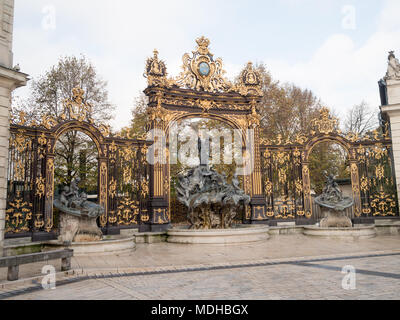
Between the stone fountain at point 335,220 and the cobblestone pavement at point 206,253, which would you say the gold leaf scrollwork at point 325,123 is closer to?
the stone fountain at point 335,220

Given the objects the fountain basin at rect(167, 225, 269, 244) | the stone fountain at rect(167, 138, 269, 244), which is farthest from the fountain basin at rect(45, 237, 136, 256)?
the stone fountain at rect(167, 138, 269, 244)

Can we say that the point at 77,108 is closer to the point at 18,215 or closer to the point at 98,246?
the point at 18,215

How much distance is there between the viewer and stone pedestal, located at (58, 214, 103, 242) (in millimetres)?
9898

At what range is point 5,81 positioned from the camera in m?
8.87

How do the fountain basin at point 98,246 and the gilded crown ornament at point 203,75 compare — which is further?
the gilded crown ornament at point 203,75

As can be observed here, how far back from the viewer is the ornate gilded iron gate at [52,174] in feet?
33.8

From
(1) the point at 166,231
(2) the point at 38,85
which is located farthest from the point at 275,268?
(2) the point at 38,85

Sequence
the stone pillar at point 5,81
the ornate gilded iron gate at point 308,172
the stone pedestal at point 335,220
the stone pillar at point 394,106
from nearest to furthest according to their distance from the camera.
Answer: the stone pillar at point 5,81 → the stone pedestal at point 335,220 → the stone pillar at point 394,106 → the ornate gilded iron gate at point 308,172

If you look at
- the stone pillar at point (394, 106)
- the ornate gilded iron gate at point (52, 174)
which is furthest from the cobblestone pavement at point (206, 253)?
the stone pillar at point (394, 106)

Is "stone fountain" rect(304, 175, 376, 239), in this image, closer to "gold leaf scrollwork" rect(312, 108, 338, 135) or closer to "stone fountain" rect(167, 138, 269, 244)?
"stone fountain" rect(167, 138, 269, 244)

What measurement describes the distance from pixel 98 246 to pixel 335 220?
826 cm

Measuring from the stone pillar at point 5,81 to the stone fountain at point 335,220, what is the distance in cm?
991

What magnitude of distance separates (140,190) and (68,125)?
Result: 11.0 feet
